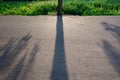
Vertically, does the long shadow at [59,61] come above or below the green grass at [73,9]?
below

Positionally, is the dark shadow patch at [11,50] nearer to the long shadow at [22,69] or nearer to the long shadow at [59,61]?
the long shadow at [22,69]

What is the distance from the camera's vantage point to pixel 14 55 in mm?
7066

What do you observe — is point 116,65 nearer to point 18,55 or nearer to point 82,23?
point 18,55

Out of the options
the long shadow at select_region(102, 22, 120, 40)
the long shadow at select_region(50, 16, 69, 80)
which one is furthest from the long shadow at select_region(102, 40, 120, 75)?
the long shadow at select_region(50, 16, 69, 80)

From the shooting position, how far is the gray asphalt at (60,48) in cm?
596

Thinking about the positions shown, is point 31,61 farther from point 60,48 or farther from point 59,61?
point 60,48

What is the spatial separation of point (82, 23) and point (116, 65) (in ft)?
14.0

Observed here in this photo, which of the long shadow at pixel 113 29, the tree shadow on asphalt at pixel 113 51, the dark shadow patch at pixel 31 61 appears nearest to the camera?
the dark shadow patch at pixel 31 61

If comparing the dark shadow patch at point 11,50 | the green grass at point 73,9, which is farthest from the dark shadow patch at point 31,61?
the green grass at point 73,9

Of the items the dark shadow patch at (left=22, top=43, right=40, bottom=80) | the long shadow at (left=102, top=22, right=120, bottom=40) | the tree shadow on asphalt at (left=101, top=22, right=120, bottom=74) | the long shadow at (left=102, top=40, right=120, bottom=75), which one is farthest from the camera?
the long shadow at (left=102, top=22, right=120, bottom=40)

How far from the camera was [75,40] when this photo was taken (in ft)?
27.2

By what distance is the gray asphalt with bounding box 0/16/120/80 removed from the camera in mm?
5965

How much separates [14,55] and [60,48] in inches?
49.9

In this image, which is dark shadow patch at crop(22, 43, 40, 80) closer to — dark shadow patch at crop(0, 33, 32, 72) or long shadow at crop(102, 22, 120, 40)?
dark shadow patch at crop(0, 33, 32, 72)
